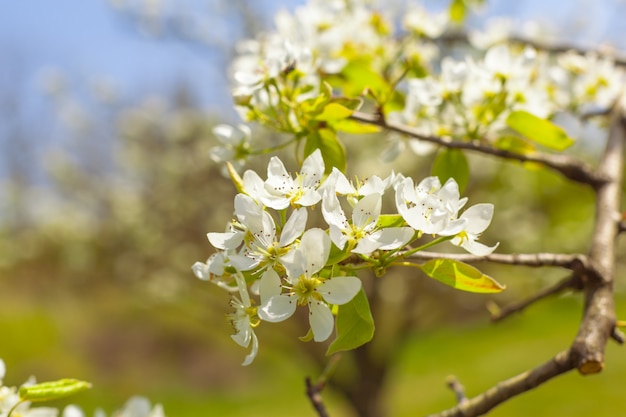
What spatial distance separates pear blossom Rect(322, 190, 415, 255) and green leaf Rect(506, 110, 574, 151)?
40 cm

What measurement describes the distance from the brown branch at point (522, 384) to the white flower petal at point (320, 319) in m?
0.17

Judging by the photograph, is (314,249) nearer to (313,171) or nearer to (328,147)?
(313,171)

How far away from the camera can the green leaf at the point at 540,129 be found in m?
0.78

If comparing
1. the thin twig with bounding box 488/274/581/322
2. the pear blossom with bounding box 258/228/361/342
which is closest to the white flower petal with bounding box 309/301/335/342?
the pear blossom with bounding box 258/228/361/342

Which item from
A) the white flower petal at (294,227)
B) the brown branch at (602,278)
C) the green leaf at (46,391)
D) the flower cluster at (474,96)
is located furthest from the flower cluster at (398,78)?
the green leaf at (46,391)

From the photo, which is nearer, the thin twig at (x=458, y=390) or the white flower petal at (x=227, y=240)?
the white flower petal at (x=227, y=240)

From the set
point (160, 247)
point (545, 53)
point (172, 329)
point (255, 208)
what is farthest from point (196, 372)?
point (255, 208)

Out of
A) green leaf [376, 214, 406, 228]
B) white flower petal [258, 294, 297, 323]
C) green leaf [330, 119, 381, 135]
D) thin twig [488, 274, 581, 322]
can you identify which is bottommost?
thin twig [488, 274, 581, 322]

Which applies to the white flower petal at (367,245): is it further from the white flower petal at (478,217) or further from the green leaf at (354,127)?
the green leaf at (354,127)

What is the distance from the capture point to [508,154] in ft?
2.80

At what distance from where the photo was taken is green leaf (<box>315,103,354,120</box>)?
646 millimetres

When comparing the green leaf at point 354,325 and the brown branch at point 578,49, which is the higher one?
the green leaf at point 354,325

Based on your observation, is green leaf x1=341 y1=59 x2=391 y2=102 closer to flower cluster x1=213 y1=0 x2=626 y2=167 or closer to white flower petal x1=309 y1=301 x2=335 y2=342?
flower cluster x1=213 y1=0 x2=626 y2=167

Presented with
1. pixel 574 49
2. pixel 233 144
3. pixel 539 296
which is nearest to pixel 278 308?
pixel 233 144
